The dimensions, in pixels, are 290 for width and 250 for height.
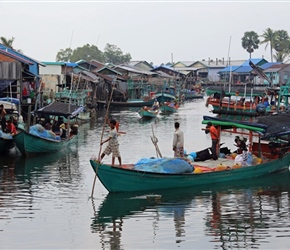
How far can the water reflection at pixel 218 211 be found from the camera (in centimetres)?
1104

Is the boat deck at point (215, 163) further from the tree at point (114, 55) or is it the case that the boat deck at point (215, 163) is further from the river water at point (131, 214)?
the tree at point (114, 55)

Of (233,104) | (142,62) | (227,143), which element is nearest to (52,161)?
(227,143)

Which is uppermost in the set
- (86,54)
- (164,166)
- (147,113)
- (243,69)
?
(86,54)

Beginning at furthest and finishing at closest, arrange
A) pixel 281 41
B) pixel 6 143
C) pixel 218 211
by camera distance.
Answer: pixel 281 41 → pixel 6 143 → pixel 218 211

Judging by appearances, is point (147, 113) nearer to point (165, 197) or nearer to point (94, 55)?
point (165, 197)

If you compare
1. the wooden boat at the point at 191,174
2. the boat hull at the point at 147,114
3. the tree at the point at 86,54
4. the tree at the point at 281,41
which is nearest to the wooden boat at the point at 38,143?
the wooden boat at the point at 191,174

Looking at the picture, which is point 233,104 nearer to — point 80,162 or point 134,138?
point 134,138

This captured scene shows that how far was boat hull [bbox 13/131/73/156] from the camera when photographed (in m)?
19.2

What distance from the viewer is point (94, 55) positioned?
317ft

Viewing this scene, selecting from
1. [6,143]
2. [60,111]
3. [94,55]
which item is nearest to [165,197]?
[6,143]

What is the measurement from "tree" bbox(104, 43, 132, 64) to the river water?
Answer: 271ft

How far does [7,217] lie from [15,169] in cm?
585

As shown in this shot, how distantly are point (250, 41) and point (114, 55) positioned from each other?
21.7 meters

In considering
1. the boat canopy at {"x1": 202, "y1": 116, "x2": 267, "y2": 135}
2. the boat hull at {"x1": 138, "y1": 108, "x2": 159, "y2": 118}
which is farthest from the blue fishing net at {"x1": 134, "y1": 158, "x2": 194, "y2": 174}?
the boat hull at {"x1": 138, "y1": 108, "x2": 159, "y2": 118}
